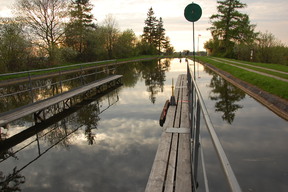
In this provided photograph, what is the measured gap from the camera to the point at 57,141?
249 inches

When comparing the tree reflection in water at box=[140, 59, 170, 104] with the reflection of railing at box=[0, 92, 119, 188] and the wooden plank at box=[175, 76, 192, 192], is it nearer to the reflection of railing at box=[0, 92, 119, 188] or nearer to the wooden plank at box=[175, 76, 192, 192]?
the reflection of railing at box=[0, 92, 119, 188]

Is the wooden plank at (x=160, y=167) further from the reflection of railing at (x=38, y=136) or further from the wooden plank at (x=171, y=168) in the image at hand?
the reflection of railing at (x=38, y=136)

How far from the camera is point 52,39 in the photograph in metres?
33.2

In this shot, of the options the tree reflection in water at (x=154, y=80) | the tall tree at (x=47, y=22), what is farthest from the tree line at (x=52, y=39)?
the tree reflection in water at (x=154, y=80)

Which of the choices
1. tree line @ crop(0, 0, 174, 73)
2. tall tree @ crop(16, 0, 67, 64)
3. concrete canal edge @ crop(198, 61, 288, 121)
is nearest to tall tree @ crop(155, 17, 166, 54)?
tree line @ crop(0, 0, 174, 73)

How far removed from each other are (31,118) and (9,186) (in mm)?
4894

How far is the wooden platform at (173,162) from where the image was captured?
3.55m

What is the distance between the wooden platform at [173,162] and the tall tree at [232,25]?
146 ft

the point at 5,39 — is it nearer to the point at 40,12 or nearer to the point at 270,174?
the point at 40,12

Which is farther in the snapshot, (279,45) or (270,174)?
(279,45)

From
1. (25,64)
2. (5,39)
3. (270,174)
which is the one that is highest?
(5,39)

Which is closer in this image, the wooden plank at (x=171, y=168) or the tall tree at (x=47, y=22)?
the wooden plank at (x=171, y=168)

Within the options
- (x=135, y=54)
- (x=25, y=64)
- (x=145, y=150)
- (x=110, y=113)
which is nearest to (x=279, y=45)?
(x=110, y=113)

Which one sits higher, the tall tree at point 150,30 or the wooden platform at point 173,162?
the tall tree at point 150,30
